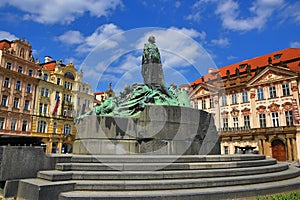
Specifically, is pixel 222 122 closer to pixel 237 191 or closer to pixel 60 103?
pixel 60 103

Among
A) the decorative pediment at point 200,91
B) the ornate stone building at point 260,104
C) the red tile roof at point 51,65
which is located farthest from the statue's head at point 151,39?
the red tile roof at point 51,65

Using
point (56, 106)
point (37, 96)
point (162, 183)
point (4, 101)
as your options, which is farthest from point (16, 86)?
point (162, 183)

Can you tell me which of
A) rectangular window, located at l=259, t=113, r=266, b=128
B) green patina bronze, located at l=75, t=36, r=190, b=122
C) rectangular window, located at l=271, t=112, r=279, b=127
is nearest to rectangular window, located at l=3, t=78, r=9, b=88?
green patina bronze, located at l=75, t=36, r=190, b=122

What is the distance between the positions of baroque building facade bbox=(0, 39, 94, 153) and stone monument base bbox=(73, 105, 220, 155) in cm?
2154

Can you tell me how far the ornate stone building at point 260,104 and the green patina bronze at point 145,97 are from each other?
19861mm

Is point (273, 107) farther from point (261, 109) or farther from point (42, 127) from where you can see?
point (42, 127)

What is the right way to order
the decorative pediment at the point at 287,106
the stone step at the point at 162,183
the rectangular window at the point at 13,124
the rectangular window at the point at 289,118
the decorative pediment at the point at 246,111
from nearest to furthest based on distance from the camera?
the stone step at the point at 162,183, the rectangular window at the point at 289,118, the decorative pediment at the point at 287,106, the rectangular window at the point at 13,124, the decorative pediment at the point at 246,111

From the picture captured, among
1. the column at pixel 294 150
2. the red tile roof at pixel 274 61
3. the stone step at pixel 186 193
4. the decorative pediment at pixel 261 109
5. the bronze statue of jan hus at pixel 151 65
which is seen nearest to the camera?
the stone step at pixel 186 193

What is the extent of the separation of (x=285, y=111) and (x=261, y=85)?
5327mm

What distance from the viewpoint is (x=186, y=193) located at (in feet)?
19.8

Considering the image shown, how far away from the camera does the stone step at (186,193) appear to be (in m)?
5.65

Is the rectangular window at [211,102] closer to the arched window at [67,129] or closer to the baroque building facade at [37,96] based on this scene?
the baroque building facade at [37,96]

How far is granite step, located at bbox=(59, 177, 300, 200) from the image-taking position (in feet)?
18.5

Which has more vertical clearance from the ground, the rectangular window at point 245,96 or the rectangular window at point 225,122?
the rectangular window at point 245,96
